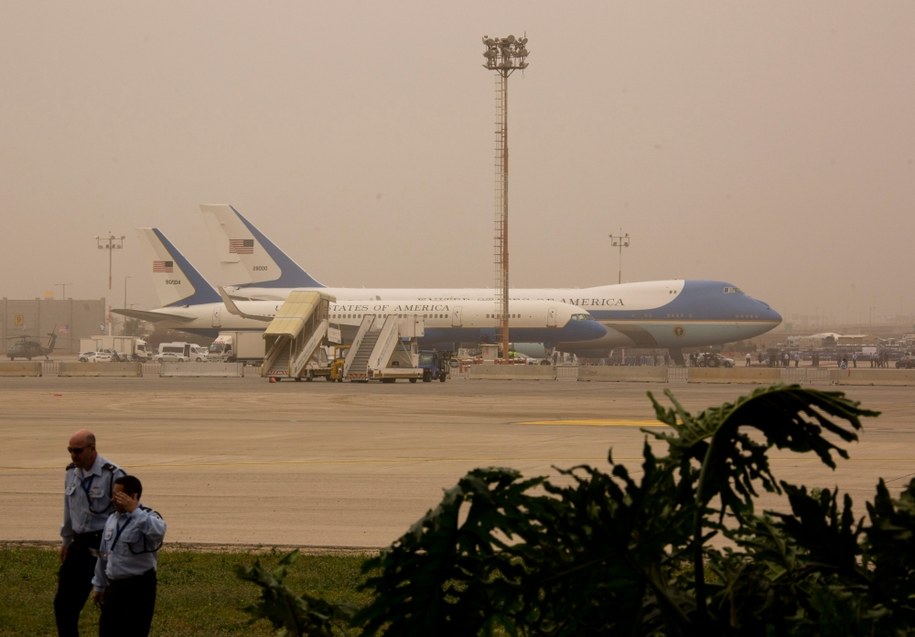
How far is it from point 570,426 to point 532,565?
26.3 metres

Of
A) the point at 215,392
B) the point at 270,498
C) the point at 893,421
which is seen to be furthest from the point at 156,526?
the point at 215,392

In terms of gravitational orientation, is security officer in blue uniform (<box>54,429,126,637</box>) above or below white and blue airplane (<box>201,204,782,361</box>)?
below

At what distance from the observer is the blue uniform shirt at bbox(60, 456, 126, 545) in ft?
28.3

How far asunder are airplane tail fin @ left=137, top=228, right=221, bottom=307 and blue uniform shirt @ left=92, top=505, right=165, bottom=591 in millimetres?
75056

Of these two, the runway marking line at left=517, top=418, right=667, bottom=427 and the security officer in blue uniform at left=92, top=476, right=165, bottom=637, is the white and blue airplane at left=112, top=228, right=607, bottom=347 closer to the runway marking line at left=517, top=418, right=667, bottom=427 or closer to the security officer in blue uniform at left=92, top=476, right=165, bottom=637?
the runway marking line at left=517, top=418, right=667, bottom=427

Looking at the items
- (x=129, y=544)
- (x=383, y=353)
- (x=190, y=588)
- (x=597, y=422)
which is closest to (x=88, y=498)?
(x=129, y=544)

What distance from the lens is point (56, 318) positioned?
18812 cm

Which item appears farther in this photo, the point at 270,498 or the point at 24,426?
the point at 24,426

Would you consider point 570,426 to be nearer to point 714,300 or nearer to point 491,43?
point 491,43

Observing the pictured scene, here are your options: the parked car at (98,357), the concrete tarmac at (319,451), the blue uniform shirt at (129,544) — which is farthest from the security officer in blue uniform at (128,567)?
the parked car at (98,357)

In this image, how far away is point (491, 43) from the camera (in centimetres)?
6794

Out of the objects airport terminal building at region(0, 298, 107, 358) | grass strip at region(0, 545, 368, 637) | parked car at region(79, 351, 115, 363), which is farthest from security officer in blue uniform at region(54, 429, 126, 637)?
airport terminal building at region(0, 298, 107, 358)

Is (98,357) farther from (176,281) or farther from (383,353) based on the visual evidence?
(383,353)

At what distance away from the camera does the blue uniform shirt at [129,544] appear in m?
7.63
